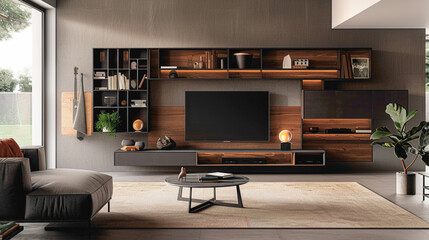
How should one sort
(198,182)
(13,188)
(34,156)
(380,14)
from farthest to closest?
(380,14) < (34,156) < (198,182) < (13,188)

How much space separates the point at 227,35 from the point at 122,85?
185 cm

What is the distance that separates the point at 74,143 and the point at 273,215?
4.07m

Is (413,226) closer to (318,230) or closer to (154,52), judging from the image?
(318,230)

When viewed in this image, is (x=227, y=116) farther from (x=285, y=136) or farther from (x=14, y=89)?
(x=14, y=89)

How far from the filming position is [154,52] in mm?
6613

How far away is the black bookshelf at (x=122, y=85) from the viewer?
6445 millimetres

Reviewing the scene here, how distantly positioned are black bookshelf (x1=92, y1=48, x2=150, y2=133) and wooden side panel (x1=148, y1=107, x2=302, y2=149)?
21 cm

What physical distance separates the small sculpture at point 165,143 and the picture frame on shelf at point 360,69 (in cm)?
305

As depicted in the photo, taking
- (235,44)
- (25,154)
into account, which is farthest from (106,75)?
(25,154)

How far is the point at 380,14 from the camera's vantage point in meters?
5.56

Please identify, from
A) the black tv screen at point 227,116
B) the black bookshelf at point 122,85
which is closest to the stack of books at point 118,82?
the black bookshelf at point 122,85

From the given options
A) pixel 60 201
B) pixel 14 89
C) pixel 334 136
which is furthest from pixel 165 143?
pixel 60 201

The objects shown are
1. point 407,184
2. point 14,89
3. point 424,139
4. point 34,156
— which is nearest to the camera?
point 34,156

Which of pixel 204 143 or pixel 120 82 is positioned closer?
pixel 120 82
